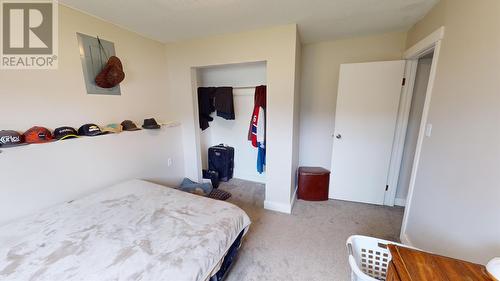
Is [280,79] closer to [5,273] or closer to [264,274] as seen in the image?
[264,274]

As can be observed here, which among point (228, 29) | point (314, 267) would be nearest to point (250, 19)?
point (228, 29)

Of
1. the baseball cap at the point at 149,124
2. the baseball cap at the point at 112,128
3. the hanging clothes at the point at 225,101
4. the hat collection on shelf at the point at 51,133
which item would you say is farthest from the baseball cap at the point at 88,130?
the hanging clothes at the point at 225,101

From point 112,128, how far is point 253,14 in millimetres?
1820

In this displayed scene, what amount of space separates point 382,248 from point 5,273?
203cm

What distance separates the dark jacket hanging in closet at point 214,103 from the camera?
281 centimetres

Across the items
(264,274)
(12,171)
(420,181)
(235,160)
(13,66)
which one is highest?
(13,66)

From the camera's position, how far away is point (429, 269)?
0.74 m

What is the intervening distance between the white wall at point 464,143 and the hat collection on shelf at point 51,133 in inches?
111

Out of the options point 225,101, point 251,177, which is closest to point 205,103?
point 225,101

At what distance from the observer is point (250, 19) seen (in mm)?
1821

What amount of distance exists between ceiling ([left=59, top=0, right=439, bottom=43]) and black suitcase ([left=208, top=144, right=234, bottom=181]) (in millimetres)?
1758

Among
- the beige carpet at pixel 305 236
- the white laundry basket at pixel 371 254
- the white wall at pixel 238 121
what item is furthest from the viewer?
the white wall at pixel 238 121

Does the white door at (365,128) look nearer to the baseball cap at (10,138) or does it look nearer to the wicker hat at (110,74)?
the wicker hat at (110,74)

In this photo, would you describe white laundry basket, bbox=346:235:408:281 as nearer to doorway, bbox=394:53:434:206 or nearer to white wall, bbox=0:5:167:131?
doorway, bbox=394:53:434:206
